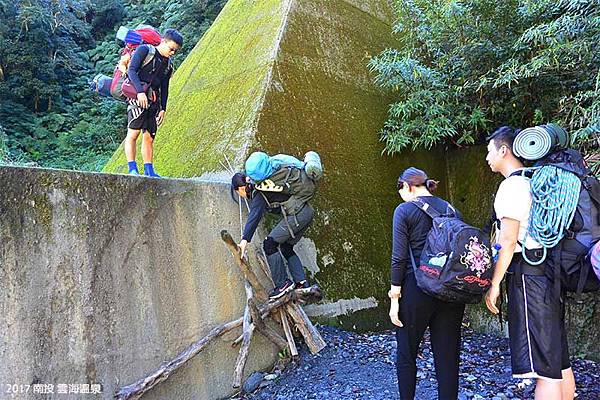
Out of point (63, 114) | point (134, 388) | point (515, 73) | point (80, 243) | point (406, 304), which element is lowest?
point (134, 388)

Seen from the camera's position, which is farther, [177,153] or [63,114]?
[63,114]

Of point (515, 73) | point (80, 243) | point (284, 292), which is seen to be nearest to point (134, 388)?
point (80, 243)

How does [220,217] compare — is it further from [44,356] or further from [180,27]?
[180,27]

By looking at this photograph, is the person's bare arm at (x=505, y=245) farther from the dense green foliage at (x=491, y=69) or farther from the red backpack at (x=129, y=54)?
the red backpack at (x=129, y=54)

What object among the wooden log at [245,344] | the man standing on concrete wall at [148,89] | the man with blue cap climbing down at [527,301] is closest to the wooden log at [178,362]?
the wooden log at [245,344]

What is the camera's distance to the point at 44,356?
3.13m

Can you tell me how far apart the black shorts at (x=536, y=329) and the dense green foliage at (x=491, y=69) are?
2.32 m

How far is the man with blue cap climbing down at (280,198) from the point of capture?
12.7ft

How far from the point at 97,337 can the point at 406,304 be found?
93.5 inches

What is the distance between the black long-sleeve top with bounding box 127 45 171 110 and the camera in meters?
4.15

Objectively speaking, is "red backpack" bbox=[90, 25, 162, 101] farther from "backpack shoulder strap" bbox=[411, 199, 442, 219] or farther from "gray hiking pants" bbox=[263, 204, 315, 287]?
"backpack shoulder strap" bbox=[411, 199, 442, 219]

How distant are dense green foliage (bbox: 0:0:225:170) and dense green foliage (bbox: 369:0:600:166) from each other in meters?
7.86

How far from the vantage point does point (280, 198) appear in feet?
13.3

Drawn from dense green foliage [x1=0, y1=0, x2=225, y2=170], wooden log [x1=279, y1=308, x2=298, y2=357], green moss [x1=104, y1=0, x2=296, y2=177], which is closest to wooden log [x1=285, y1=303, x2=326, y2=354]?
wooden log [x1=279, y1=308, x2=298, y2=357]
